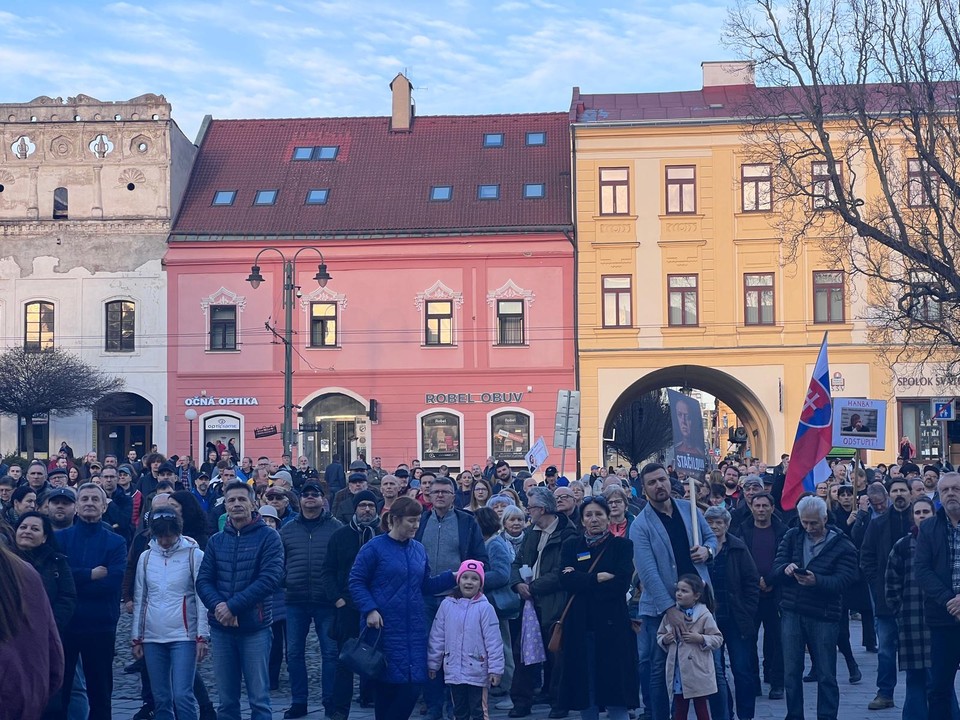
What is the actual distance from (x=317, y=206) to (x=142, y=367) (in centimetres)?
705

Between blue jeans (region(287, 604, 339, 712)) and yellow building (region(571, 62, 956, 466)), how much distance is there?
85.3 feet

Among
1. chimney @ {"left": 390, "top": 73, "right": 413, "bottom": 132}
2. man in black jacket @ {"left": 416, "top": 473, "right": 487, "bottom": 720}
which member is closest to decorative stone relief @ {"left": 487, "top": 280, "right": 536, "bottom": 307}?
chimney @ {"left": 390, "top": 73, "right": 413, "bottom": 132}

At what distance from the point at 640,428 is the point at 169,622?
5164 centimetres

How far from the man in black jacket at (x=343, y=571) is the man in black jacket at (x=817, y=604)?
3298 mm

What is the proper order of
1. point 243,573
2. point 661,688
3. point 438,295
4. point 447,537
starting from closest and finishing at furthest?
point 243,573, point 661,688, point 447,537, point 438,295

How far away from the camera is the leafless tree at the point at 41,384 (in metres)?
34.8

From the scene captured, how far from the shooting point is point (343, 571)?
1034 centimetres

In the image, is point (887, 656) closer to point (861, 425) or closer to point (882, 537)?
point (882, 537)

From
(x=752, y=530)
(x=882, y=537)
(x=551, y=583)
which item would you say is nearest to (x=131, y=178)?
(x=752, y=530)

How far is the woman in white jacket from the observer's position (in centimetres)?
892

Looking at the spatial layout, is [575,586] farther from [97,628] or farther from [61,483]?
[61,483]

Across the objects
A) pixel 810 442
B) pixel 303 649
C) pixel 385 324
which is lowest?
pixel 303 649

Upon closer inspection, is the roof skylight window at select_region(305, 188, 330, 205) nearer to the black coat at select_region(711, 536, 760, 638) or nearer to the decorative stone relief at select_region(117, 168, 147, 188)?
the decorative stone relief at select_region(117, 168, 147, 188)

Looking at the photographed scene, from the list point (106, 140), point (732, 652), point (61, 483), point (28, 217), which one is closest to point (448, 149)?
point (106, 140)
